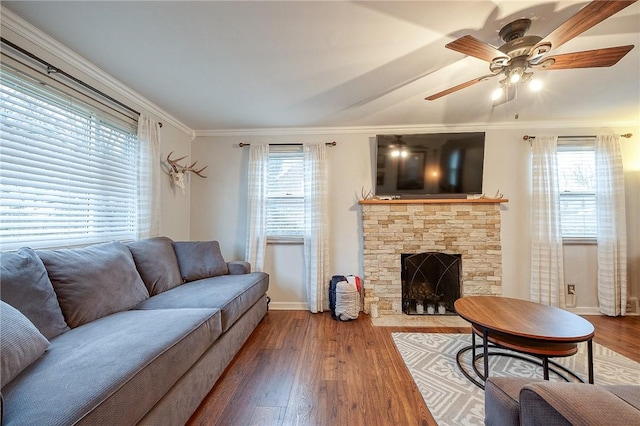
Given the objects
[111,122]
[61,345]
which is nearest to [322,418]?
[61,345]

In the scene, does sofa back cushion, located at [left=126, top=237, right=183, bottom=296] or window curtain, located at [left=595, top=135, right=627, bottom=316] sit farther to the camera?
window curtain, located at [left=595, top=135, right=627, bottom=316]

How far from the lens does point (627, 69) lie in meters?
2.08

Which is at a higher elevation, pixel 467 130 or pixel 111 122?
pixel 467 130

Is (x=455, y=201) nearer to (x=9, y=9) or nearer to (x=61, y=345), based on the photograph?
(x=61, y=345)

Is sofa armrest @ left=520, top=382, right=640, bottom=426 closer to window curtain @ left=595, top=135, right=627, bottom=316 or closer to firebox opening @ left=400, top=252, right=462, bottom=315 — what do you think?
firebox opening @ left=400, top=252, right=462, bottom=315

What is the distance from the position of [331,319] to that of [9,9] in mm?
3544

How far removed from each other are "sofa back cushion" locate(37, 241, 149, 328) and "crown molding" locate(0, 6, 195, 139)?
1.42m

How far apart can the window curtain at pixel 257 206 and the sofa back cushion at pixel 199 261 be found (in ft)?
1.66

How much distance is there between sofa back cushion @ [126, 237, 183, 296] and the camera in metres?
2.20

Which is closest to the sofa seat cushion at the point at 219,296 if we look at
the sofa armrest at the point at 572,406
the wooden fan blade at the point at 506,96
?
the sofa armrest at the point at 572,406

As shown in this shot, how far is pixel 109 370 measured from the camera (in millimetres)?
1026

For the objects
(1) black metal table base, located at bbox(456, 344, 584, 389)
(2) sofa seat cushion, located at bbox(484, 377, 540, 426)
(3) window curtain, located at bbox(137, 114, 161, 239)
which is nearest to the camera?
(2) sofa seat cushion, located at bbox(484, 377, 540, 426)

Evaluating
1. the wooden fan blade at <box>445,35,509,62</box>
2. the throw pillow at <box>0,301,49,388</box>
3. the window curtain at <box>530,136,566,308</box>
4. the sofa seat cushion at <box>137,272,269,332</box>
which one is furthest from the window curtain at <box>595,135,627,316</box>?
the throw pillow at <box>0,301,49,388</box>

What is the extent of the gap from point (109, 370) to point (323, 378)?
136 cm
